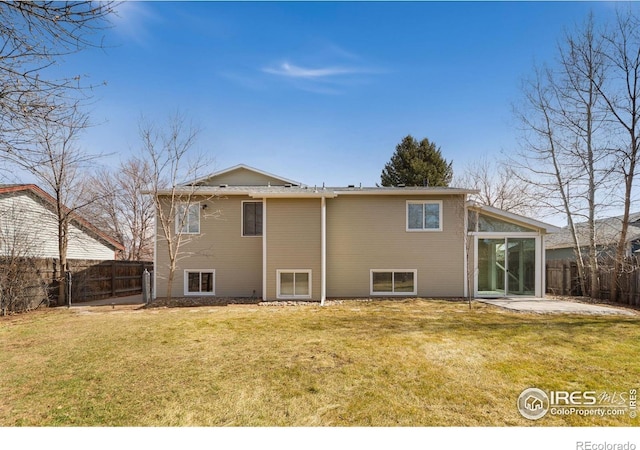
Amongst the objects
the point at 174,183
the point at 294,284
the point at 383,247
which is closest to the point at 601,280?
the point at 383,247

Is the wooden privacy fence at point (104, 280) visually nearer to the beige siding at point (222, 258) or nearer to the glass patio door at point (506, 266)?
the beige siding at point (222, 258)

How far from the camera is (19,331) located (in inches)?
288

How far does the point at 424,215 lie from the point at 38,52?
1107 cm

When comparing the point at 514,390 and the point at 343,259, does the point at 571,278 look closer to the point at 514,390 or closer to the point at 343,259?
the point at 343,259

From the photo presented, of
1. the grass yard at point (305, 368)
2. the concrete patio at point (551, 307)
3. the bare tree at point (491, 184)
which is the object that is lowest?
the concrete patio at point (551, 307)

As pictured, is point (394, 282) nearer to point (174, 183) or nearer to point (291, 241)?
point (291, 241)

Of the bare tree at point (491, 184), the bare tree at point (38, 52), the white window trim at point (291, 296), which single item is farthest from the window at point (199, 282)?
the bare tree at point (491, 184)

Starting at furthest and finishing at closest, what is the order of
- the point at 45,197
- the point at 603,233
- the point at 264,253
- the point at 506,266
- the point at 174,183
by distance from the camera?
1. the point at 603,233
2. the point at 45,197
3. the point at 506,266
4. the point at 174,183
5. the point at 264,253

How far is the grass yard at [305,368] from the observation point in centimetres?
338

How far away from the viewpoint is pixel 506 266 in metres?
12.1

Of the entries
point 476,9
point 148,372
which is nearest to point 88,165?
point 148,372

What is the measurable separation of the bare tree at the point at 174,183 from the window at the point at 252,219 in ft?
3.79

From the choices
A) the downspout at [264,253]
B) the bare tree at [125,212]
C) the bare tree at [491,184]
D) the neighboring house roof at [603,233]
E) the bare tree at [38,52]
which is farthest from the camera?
the bare tree at [491,184]

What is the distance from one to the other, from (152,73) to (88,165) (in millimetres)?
5276
